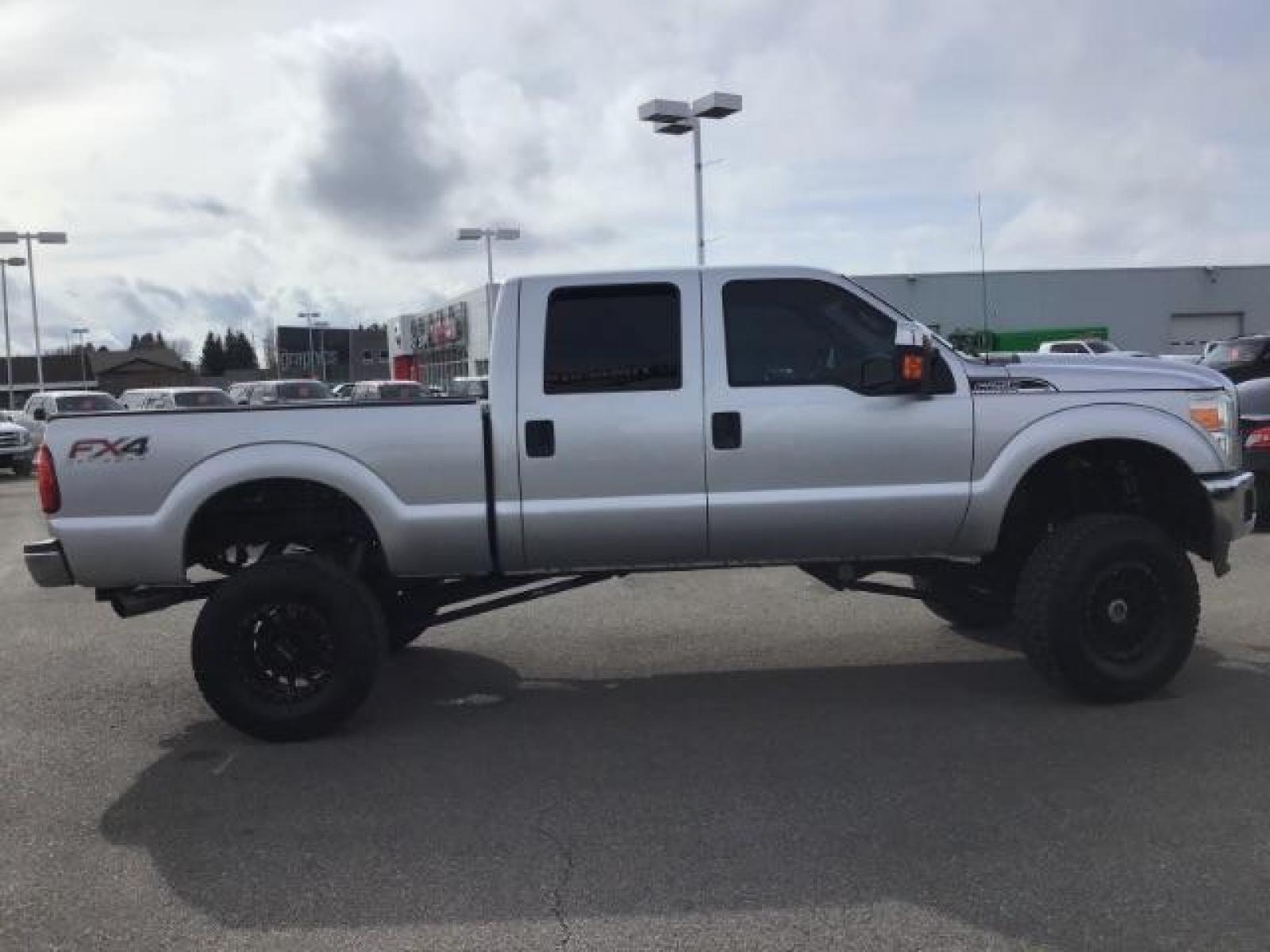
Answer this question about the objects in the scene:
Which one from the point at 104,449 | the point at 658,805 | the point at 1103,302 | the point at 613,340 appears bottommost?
the point at 658,805

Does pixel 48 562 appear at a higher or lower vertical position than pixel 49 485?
lower

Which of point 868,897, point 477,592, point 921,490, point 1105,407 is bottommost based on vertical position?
point 868,897

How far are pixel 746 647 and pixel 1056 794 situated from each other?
2.79m

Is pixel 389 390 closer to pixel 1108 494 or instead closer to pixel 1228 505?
pixel 1108 494

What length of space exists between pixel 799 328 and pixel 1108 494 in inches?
76.8

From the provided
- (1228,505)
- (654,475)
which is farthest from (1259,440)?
(654,475)

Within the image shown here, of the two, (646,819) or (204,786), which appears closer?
(646,819)

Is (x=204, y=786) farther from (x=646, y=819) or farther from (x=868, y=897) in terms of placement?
(x=868, y=897)

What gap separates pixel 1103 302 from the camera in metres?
52.6

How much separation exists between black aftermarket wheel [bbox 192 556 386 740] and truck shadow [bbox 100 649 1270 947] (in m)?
0.19

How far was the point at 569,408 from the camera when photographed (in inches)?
216

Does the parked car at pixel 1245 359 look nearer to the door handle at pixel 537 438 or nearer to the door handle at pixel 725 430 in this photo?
the door handle at pixel 725 430

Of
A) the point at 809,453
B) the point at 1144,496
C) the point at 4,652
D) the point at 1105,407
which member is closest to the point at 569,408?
the point at 809,453

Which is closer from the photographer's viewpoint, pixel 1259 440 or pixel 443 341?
pixel 1259 440
